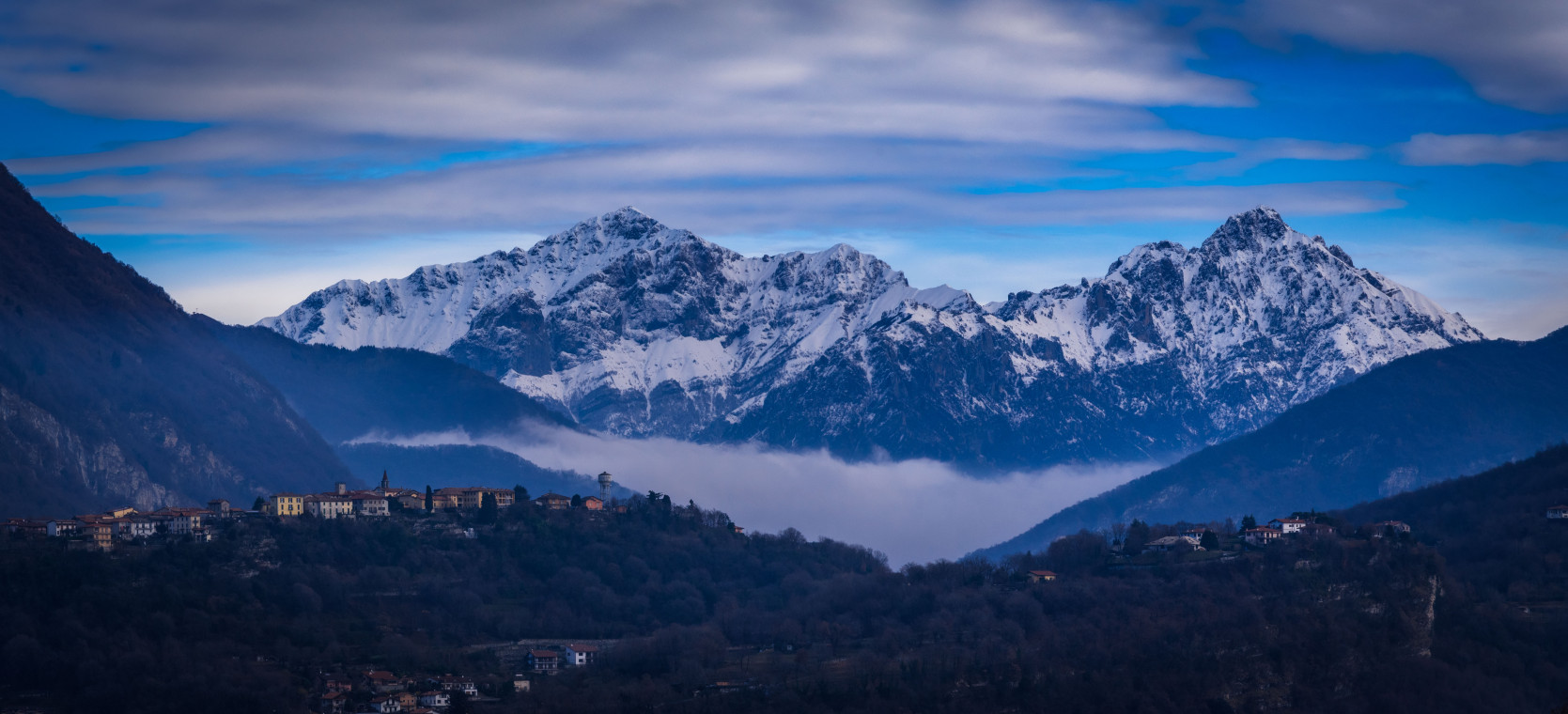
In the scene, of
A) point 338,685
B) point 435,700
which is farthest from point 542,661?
point 338,685

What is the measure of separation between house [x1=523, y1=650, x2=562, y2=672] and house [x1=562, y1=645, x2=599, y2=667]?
1489 mm

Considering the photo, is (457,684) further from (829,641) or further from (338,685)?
(829,641)

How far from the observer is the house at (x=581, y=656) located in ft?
589

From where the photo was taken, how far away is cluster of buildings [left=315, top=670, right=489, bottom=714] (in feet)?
519

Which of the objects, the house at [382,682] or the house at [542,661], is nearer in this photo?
the house at [382,682]

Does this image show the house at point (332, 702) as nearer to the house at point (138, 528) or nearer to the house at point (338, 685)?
the house at point (338, 685)

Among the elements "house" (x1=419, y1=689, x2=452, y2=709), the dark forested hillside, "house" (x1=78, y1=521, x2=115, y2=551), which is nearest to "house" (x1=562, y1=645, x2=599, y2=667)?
the dark forested hillside

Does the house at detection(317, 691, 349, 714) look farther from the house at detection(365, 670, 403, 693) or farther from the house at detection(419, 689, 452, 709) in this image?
the house at detection(419, 689, 452, 709)

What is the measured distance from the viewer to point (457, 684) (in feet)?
546

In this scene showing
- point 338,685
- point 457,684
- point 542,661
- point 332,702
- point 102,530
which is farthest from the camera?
point 102,530

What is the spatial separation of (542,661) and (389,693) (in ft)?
61.9

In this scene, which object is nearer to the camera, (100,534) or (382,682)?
(382,682)

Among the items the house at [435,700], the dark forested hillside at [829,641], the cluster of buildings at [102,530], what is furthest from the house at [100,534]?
the house at [435,700]

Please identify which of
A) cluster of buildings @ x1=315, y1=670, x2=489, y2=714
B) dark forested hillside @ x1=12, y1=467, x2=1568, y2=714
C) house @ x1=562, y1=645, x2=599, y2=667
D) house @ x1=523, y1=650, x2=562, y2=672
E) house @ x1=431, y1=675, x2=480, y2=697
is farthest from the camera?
house @ x1=562, y1=645, x2=599, y2=667
